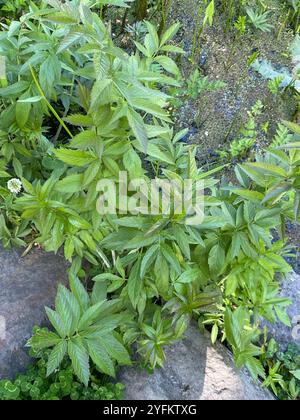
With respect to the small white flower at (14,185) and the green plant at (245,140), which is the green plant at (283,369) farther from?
the small white flower at (14,185)

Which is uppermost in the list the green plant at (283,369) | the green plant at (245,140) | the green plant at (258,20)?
the green plant at (258,20)

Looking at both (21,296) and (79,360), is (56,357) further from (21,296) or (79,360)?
(21,296)

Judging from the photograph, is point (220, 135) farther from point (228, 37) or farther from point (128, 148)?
point (128, 148)

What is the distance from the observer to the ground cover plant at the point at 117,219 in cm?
162

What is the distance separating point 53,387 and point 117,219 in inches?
27.3

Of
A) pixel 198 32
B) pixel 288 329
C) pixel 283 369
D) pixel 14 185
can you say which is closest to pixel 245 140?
pixel 198 32

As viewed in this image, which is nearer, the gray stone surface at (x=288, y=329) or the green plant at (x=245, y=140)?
the gray stone surface at (x=288, y=329)

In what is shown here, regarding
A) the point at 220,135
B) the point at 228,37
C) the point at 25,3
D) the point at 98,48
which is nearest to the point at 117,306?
the point at 98,48

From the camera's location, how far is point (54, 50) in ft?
6.18

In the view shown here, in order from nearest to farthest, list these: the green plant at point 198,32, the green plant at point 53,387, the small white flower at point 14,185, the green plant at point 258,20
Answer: the green plant at point 53,387 < the small white flower at point 14,185 < the green plant at point 198,32 < the green plant at point 258,20

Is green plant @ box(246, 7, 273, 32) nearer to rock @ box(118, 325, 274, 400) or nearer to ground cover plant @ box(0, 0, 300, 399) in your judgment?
ground cover plant @ box(0, 0, 300, 399)

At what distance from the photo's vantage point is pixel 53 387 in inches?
72.5

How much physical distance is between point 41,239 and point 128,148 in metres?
0.49

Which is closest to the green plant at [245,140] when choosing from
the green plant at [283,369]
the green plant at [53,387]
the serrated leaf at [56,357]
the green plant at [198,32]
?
the green plant at [198,32]
